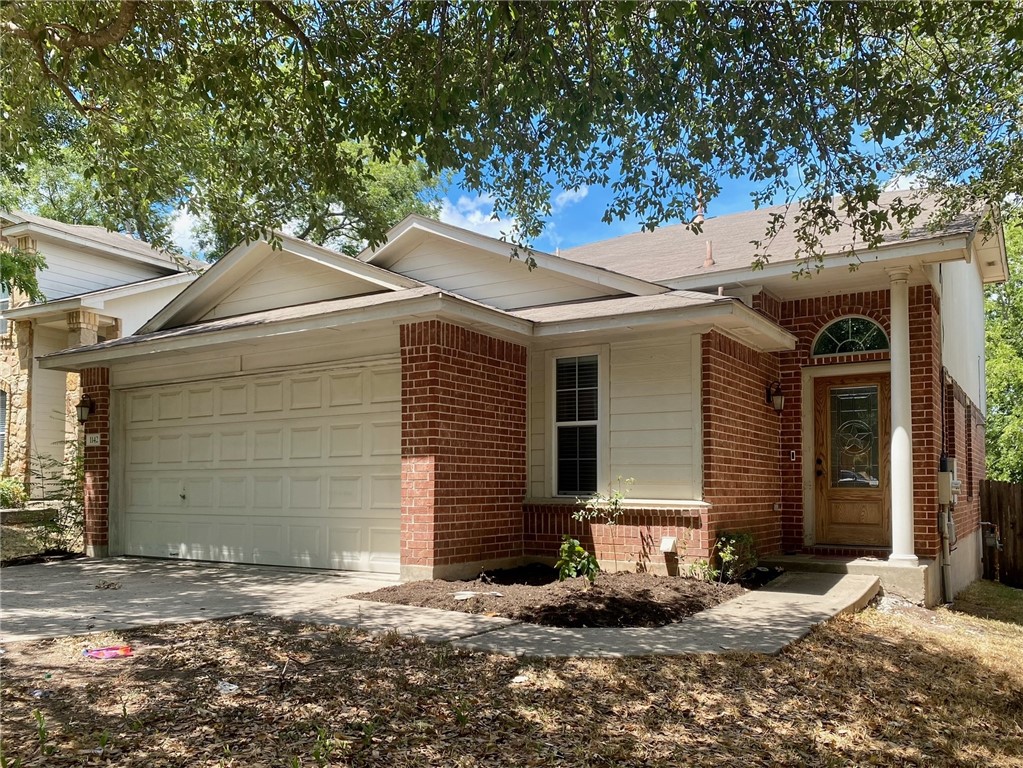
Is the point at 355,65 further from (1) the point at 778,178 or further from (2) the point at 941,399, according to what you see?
(2) the point at 941,399

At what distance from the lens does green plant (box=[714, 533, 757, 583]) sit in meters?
8.65

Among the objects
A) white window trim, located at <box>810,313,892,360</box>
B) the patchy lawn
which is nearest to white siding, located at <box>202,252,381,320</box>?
the patchy lawn

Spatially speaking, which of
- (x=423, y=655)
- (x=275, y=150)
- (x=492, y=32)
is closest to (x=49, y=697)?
(x=423, y=655)

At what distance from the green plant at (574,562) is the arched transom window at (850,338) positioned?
435 centimetres

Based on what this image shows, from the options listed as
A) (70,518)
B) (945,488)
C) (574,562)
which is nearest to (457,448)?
(574,562)

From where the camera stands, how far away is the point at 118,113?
9422mm

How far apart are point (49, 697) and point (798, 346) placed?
9.26m

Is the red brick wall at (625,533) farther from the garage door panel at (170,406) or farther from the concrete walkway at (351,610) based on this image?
the garage door panel at (170,406)

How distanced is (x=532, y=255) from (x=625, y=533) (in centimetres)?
353

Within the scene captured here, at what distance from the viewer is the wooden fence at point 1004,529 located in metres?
14.5

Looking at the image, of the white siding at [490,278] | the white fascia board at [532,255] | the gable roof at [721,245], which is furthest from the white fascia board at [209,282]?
the gable roof at [721,245]

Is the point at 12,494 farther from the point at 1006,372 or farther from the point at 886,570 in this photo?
the point at 1006,372

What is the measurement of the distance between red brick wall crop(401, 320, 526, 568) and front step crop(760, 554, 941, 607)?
3.42 meters

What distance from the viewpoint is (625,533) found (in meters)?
9.09
